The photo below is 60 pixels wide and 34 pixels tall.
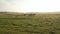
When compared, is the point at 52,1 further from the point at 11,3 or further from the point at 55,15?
the point at 11,3

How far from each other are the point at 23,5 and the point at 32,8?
7 cm

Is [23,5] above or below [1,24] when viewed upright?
above

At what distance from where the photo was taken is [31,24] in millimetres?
789

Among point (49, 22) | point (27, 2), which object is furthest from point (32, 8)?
point (49, 22)

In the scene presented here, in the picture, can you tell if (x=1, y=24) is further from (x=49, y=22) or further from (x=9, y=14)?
(x=49, y=22)

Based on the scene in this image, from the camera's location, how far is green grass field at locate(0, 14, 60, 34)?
0.76 meters

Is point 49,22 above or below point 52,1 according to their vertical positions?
below

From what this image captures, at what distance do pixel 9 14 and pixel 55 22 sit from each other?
308 mm

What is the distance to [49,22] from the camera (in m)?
0.78

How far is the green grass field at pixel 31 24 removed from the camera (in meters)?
0.76

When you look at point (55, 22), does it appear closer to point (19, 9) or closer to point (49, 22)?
point (49, 22)

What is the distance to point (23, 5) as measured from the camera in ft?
2.88

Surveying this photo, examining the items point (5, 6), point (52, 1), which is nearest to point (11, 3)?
point (5, 6)

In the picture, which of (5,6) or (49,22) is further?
(5,6)
